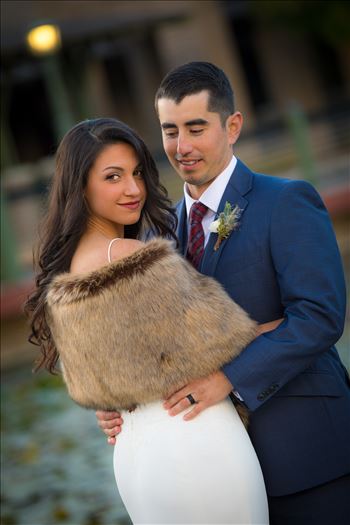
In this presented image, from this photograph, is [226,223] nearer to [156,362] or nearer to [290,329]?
[290,329]

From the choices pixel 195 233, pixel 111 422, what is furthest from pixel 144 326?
pixel 195 233

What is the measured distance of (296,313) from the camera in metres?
2.81

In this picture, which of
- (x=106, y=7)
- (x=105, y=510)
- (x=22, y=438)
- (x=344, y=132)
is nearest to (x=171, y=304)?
(x=105, y=510)

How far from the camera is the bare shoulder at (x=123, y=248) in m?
2.84

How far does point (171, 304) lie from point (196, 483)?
580 millimetres

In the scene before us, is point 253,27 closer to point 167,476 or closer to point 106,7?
point 106,7

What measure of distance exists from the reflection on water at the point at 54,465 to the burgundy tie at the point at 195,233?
7.86 feet

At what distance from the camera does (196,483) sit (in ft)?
8.80

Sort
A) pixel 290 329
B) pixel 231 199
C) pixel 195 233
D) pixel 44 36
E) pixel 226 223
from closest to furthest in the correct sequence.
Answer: pixel 290 329 < pixel 226 223 < pixel 231 199 < pixel 195 233 < pixel 44 36

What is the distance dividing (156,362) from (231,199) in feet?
2.47

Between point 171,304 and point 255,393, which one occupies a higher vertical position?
point 171,304

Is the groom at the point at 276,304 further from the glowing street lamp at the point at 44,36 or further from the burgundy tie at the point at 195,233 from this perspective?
the glowing street lamp at the point at 44,36

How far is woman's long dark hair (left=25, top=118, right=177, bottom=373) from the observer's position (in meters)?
2.96

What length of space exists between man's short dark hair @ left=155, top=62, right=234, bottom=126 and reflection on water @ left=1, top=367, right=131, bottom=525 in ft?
9.38
